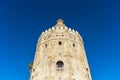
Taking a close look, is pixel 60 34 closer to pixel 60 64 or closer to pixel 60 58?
pixel 60 58

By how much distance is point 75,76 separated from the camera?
72.3ft

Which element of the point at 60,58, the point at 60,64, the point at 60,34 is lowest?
the point at 60,64

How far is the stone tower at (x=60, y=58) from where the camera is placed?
22.2 meters

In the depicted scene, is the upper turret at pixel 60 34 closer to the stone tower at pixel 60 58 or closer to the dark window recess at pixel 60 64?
the stone tower at pixel 60 58

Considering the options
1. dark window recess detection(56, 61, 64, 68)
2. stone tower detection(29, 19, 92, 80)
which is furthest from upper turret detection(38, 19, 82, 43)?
A: dark window recess detection(56, 61, 64, 68)

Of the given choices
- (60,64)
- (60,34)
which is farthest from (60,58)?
(60,34)

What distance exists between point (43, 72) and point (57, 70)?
151cm

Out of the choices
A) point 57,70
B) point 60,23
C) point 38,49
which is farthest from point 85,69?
point 60,23

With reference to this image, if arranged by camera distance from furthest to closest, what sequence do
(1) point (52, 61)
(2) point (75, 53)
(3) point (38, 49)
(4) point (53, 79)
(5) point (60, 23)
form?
(5) point (60, 23), (3) point (38, 49), (2) point (75, 53), (1) point (52, 61), (4) point (53, 79)

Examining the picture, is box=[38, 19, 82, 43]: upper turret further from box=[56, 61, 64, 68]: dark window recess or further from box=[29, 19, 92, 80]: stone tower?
box=[56, 61, 64, 68]: dark window recess

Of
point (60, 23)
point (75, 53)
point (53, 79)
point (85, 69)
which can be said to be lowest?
point (53, 79)

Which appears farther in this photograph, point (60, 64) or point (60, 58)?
point (60, 58)

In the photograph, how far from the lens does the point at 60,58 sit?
2352cm

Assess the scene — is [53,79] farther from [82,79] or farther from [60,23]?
[60,23]
